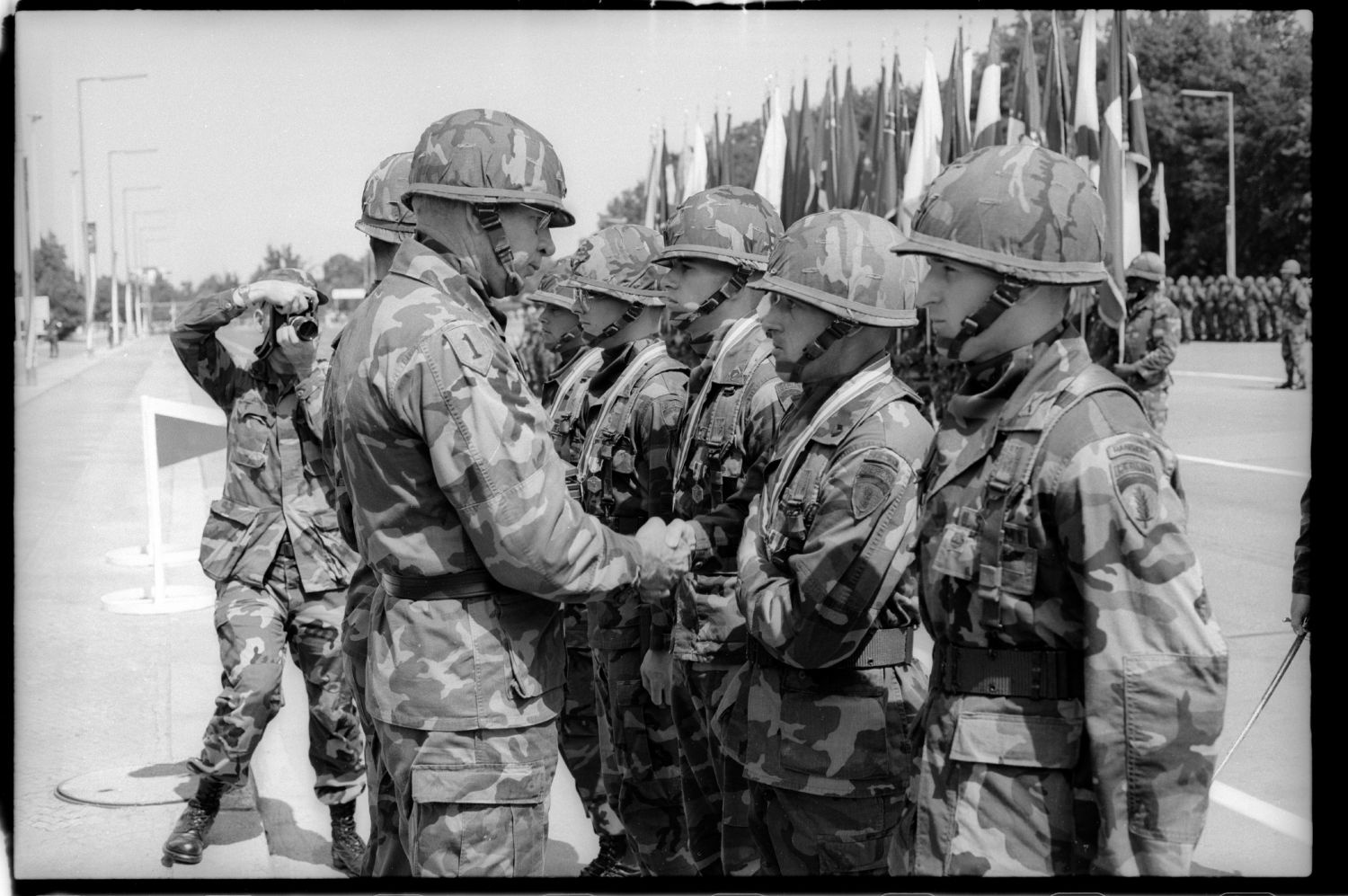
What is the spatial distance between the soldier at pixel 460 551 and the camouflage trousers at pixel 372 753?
0.69 ft

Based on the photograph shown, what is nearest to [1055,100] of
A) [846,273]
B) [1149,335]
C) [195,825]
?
[1149,335]

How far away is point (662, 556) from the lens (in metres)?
3.86

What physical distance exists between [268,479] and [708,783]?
233cm

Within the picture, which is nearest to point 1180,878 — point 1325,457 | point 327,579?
point 1325,457

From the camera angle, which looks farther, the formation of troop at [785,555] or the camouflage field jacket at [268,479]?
the camouflage field jacket at [268,479]

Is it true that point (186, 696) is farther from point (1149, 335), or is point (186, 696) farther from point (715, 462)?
point (1149, 335)

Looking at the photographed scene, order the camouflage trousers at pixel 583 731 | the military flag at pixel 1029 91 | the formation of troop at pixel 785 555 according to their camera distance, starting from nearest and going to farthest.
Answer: the formation of troop at pixel 785 555 → the camouflage trousers at pixel 583 731 → the military flag at pixel 1029 91

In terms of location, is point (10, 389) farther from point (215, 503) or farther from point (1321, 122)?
point (1321, 122)

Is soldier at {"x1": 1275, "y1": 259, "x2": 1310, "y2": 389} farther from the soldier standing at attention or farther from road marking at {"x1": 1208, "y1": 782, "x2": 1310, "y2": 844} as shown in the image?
the soldier standing at attention

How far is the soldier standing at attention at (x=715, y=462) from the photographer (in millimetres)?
4020

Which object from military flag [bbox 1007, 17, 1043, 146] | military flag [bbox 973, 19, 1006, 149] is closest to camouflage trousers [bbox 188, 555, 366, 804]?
military flag [bbox 973, 19, 1006, 149]

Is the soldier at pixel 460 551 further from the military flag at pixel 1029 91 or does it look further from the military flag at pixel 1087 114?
the military flag at pixel 1029 91

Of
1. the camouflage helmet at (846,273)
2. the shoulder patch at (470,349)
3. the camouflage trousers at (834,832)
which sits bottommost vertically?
the camouflage trousers at (834,832)

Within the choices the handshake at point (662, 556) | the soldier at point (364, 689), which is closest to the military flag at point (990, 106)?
Answer: the handshake at point (662, 556)
